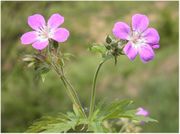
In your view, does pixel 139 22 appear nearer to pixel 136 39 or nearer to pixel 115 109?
pixel 136 39

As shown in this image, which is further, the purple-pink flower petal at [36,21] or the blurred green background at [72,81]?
the blurred green background at [72,81]

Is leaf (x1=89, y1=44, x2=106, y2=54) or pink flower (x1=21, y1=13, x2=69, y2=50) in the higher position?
pink flower (x1=21, y1=13, x2=69, y2=50)

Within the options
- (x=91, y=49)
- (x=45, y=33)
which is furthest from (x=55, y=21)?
(x=91, y=49)

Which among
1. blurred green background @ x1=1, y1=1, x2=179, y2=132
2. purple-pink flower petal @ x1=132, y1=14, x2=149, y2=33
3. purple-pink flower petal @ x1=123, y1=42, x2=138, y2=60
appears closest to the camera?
purple-pink flower petal @ x1=123, y1=42, x2=138, y2=60

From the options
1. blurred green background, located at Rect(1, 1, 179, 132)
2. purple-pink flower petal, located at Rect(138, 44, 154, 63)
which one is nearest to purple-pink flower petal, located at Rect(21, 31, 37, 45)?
purple-pink flower petal, located at Rect(138, 44, 154, 63)

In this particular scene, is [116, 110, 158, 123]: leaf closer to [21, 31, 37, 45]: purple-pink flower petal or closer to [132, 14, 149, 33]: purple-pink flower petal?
[132, 14, 149, 33]: purple-pink flower petal

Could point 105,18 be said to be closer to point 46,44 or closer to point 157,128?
point 157,128

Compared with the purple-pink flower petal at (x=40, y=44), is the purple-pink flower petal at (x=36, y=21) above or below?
above

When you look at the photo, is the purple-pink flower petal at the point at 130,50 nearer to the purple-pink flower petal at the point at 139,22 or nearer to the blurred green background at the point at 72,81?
the purple-pink flower petal at the point at 139,22

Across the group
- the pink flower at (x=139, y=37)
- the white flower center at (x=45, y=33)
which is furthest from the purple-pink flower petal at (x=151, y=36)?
the white flower center at (x=45, y=33)
